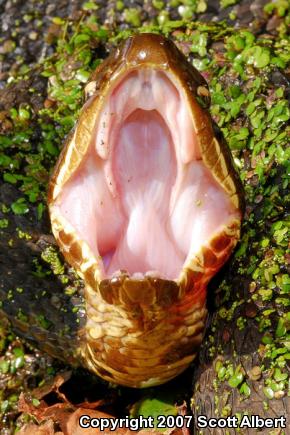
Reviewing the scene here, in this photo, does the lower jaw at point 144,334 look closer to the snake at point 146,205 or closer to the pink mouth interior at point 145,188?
the snake at point 146,205

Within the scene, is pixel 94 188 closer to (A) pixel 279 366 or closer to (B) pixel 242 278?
(B) pixel 242 278

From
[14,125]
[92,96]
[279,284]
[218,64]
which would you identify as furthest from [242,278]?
[14,125]

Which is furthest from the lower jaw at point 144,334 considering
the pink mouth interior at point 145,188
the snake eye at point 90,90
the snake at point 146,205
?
the snake eye at point 90,90

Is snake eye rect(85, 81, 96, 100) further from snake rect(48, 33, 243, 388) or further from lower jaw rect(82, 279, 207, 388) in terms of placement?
lower jaw rect(82, 279, 207, 388)

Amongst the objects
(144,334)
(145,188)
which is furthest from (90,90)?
(144,334)

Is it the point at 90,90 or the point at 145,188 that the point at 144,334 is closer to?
the point at 145,188

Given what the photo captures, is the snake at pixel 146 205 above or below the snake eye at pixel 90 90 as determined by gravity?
below

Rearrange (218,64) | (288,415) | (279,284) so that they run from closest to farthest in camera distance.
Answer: (288,415)
(279,284)
(218,64)
